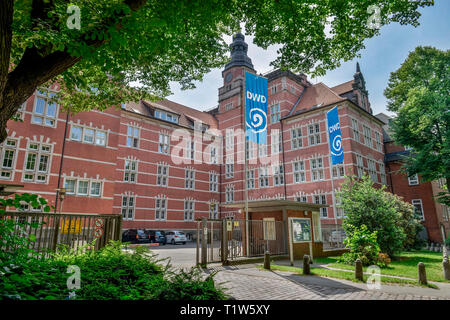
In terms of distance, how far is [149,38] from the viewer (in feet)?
22.1

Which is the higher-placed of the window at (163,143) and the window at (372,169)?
the window at (163,143)

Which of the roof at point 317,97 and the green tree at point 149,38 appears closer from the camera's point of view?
the green tree at point 149,38

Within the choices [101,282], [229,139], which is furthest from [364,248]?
[229,139]

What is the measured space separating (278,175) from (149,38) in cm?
3052

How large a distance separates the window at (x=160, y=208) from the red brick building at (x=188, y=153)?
13 centimetres

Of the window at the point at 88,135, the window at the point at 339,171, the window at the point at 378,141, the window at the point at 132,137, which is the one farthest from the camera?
the window at the point at 378,141

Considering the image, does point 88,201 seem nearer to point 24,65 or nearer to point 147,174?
point 147,174

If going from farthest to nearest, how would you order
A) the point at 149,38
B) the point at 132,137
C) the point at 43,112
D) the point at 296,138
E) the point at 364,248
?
the point at 296,138
the point at 132,137
the point at 43,112
the point at 364,248
the point at 149,38

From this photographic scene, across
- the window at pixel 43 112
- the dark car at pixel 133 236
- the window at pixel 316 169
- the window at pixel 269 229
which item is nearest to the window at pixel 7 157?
the window at pixel 43 112

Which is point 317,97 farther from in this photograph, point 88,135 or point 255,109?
point 88,135

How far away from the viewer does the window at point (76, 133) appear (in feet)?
80.5

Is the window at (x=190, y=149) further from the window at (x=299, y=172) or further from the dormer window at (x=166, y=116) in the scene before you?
the window at (x=299, y=172)
